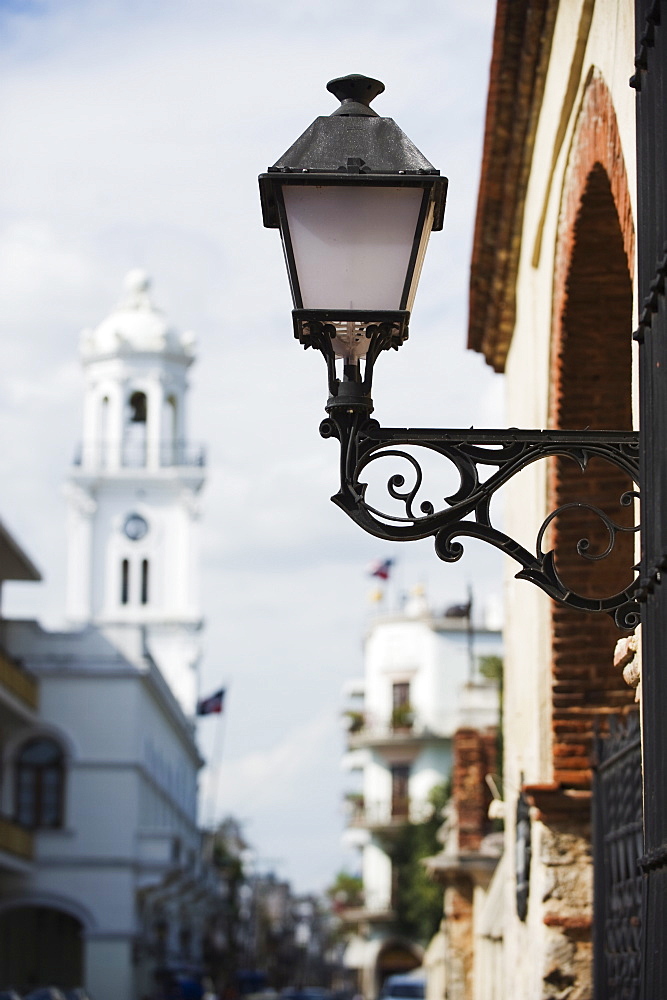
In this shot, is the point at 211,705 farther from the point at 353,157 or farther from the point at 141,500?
the point at 353,157

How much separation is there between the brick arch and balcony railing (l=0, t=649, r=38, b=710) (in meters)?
28.3

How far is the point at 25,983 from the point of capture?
40.1m

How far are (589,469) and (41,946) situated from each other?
1430 inches

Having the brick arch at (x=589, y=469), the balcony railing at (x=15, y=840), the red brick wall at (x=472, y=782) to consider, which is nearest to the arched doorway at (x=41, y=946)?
the balcony railing at (x=15, y=840)

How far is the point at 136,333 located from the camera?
205 ft

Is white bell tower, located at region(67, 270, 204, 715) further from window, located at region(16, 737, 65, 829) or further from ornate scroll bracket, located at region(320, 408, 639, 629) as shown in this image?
ornate scroll bracket, located at region(320, 408, 639, 629)

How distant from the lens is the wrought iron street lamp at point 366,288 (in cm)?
414

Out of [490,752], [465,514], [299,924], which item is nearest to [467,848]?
[490,752]

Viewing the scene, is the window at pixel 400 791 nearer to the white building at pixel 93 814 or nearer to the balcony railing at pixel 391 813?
the balcony railing at pixel 391 813

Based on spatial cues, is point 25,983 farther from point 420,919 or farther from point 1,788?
point 420,919

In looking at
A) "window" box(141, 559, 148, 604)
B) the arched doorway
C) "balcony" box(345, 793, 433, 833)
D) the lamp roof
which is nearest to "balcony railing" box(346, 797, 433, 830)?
"balcony" box(345, 793, 433, 833)

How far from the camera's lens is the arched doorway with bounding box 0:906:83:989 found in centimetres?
3984

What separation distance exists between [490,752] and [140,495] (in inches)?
1734

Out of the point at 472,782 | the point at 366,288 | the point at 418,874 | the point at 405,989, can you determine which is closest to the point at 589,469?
the point at 366,288
